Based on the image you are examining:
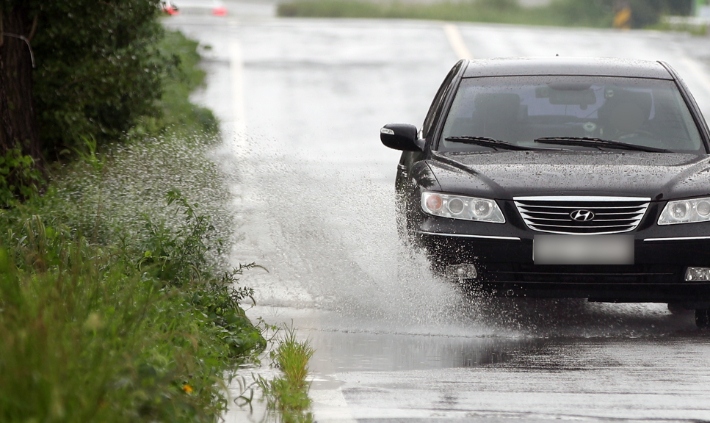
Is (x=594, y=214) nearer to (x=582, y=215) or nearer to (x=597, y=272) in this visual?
(x=582, y=215)

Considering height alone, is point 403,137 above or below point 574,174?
above

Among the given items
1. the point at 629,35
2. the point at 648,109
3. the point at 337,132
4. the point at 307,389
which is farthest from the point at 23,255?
the point at 629,35

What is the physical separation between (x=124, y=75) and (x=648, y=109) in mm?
4117

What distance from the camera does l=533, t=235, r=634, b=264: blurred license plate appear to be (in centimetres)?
574

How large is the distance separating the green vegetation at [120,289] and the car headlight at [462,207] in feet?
3.84

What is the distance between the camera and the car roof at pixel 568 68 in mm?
7332

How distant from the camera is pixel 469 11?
3944 cm

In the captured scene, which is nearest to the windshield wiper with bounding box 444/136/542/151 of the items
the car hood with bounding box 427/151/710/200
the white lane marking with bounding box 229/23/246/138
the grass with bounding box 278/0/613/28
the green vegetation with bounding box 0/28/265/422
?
the car hood with bounding box 427/151/710/200

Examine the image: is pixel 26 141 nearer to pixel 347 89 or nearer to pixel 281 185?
pixel 281 185

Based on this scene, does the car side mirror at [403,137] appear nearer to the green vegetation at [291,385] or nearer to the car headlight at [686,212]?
the car headlight at [686,212]

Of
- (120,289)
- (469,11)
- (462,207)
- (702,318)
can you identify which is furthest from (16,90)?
(469,11)

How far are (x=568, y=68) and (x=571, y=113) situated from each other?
1.38 feet

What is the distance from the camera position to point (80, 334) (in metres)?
3.71

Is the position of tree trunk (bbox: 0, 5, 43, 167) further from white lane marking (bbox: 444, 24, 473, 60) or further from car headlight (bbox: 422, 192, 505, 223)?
white lane marking (bbox: 444, 24, 473, 60)
